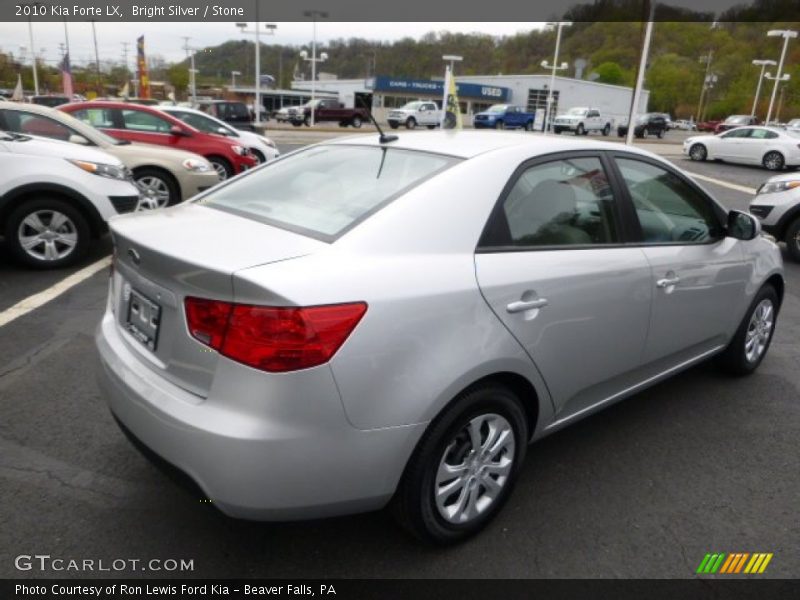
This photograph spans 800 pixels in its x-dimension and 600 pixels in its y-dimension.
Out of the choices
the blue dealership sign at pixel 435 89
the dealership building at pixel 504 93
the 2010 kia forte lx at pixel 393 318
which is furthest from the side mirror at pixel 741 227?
the blue dealership sign at pixel 435 89

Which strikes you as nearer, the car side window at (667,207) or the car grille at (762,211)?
the car side window at (667,207)

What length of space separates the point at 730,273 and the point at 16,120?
7723 millimetres

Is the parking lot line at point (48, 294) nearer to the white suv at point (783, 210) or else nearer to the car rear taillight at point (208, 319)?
the car rear taillight at point (208, 319)

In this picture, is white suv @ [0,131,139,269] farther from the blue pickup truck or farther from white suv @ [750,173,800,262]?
the blue pickup truck

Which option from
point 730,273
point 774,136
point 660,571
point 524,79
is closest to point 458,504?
point 660,571

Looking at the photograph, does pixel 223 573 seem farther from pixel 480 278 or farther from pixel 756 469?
pixel 756 469

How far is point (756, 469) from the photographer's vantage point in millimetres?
3168

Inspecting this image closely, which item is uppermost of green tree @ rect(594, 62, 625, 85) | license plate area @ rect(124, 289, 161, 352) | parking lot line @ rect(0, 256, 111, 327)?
green tree @ rect(594, 62, 625, 85)

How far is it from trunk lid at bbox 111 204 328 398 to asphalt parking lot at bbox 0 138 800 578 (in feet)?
1.50

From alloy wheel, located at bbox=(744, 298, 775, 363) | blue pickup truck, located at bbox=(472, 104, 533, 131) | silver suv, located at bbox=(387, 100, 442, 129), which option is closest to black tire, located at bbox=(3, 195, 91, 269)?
alloy wheel, located at bbox=(744, 298, 775, 363)

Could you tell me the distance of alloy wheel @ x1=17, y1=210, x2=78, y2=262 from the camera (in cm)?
600

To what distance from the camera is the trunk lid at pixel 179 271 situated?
2.04 metres

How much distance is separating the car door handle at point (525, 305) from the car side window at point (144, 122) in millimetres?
9417

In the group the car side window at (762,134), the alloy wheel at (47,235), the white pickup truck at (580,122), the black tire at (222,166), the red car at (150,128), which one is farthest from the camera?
the white pickup truck at (580,122)
